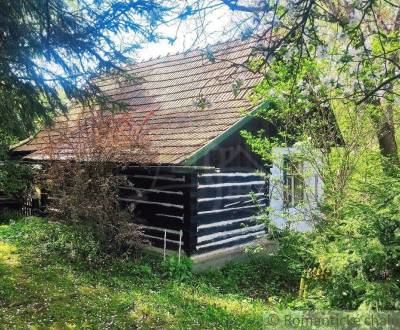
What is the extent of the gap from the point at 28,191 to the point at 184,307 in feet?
29.3

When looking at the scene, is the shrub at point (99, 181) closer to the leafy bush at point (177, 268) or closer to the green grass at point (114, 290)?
the green grass at point (114, 290)

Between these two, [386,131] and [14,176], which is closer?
[386,131]

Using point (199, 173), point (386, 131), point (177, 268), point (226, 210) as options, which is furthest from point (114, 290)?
point (386, 131)

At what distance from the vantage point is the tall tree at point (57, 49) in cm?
574

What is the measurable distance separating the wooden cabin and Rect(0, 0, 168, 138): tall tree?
77 centimetres

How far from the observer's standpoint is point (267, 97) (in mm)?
7219

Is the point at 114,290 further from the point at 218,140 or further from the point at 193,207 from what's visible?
the point at 218,140

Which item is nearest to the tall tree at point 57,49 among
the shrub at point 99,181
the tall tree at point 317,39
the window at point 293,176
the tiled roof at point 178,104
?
the tiled roof at point 178,104

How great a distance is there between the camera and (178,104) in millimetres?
10797

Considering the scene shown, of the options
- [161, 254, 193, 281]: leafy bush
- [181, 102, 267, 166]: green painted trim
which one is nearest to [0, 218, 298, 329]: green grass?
[161, 254, 193, 281]: leafy bush

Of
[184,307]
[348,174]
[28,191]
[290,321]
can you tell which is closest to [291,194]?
[348,174]

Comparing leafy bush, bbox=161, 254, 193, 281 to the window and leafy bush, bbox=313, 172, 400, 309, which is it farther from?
leafy bush, bbox=313, 172, 400, 309

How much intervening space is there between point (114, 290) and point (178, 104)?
224 inches

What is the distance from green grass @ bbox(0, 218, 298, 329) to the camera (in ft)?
17.8
